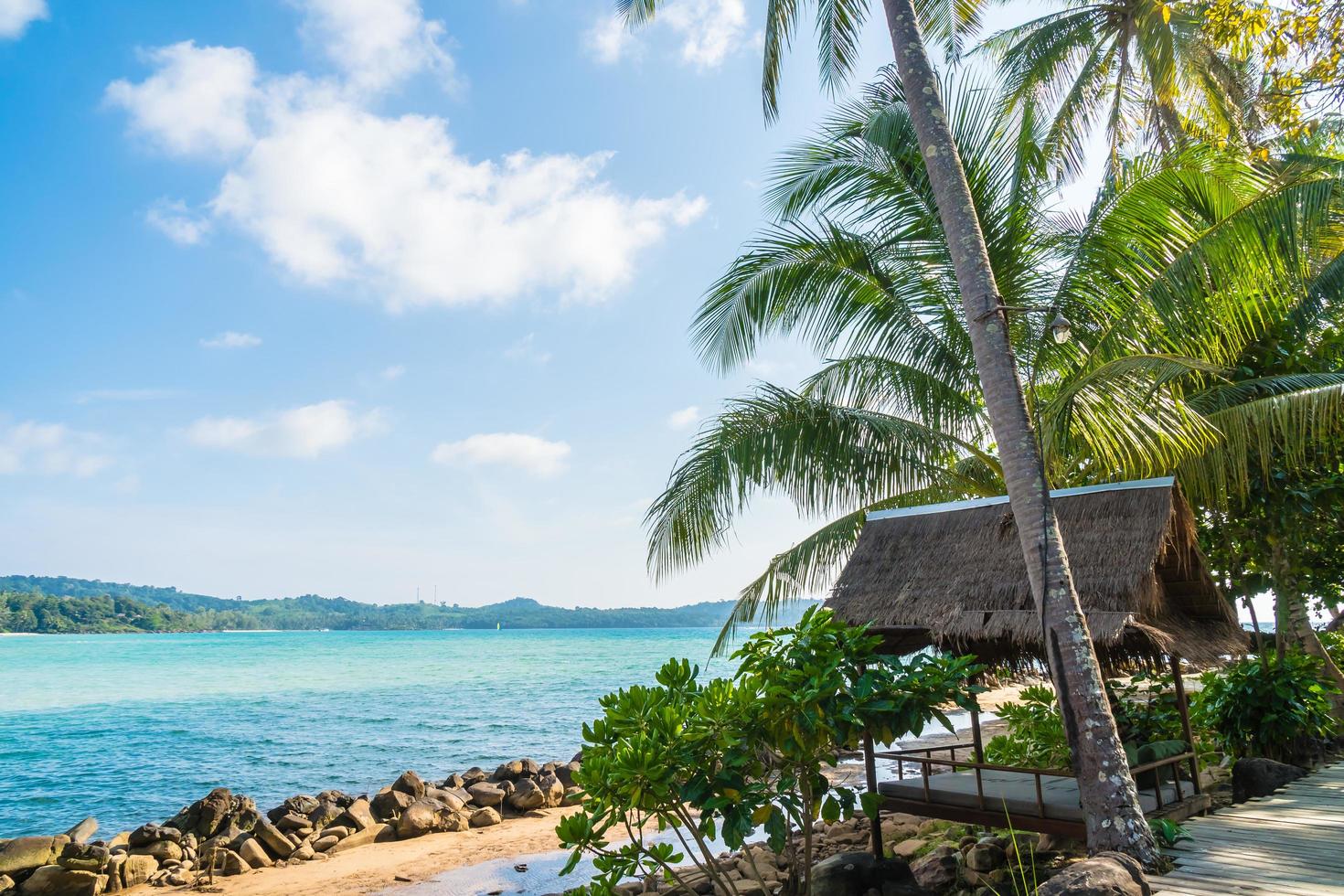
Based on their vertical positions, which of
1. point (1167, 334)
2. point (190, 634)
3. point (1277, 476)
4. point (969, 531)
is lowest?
point (190, 634)

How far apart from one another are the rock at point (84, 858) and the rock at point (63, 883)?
0.15 meters

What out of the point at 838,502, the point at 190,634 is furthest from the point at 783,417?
the point at 190,634

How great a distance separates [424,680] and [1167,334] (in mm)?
42721

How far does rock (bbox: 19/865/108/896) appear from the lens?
945cm

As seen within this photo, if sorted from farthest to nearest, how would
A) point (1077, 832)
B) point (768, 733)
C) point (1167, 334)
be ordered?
point (1167, 334), point (1077, 832), point (768, 733)

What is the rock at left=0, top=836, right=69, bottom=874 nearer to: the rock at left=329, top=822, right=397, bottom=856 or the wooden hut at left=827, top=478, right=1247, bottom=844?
the rock at left=329, top=822, right=397, bottom=856

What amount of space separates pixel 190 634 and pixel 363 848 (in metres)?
148

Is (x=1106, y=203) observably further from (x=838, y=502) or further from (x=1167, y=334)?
(x=838, y=502)

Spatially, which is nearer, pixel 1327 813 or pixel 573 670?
pixel 1327 813

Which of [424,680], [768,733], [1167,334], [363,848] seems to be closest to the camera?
[768,733]

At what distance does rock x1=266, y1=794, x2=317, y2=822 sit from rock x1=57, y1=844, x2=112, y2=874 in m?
2.71

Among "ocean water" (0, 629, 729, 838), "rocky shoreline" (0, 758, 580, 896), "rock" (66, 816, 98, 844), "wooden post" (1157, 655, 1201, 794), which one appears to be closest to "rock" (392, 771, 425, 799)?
"rocky shoreline" (0, 758, 580, 896)

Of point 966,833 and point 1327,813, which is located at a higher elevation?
point 1327,813

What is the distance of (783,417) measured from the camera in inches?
→ 315
